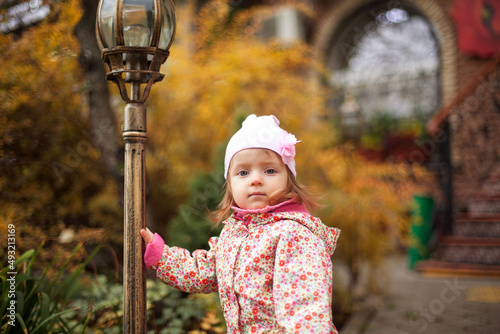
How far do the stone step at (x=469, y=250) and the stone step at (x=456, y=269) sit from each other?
0.11 meters

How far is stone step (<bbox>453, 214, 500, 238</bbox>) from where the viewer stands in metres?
5.68

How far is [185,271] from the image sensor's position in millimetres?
1783

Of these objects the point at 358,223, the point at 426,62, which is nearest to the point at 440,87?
the point at 426,62

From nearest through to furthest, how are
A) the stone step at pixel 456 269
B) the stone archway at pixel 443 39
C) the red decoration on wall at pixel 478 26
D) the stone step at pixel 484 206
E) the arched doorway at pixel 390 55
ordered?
the stone step at pixel 456 269
the stone step at pixel 484 206
the red decoration on wall at pixel 478 26
the stone archway at pixel 443 39
the arched doorway at pixel 390 55

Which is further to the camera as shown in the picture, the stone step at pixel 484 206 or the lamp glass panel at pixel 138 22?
the stone step at pixel 484 206

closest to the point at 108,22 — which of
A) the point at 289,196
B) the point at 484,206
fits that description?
the point at 289,196

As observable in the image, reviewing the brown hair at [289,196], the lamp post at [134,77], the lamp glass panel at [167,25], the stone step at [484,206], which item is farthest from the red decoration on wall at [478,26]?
the lamp post at [134,77]

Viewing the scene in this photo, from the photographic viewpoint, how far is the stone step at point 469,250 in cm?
539

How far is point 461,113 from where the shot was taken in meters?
6.37

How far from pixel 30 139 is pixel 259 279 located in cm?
278

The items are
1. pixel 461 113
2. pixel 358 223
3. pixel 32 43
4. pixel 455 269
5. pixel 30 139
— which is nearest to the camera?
pixel 32 43

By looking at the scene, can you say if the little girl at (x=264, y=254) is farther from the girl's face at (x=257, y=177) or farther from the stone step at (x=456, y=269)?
the stone step at (x=456, y=269)

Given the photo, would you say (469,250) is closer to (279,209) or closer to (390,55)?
(279,209)

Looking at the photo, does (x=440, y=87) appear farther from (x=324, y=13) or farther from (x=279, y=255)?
(x=279, y=255)
